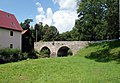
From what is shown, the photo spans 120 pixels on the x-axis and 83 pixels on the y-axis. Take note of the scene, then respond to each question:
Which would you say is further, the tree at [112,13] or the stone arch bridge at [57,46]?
the stone arch bridge at [57,46]

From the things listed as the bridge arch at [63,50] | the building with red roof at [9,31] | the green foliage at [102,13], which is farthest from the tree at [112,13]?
the bridge arch at [63,50]

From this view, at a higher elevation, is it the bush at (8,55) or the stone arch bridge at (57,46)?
the stone arch bridge at (57,46)

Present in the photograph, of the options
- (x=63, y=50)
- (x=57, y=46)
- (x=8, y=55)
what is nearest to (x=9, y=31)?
(x=8, y=55)

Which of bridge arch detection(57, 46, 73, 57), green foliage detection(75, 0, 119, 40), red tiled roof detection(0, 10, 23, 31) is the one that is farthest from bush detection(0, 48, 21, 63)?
bridge arch detection(57, 46, 73, 57)

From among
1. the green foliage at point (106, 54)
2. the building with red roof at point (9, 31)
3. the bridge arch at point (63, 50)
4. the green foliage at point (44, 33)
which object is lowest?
the green foliage at point (106, 54)

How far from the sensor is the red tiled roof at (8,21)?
31008 millimetres

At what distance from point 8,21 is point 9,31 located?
215 centimetres

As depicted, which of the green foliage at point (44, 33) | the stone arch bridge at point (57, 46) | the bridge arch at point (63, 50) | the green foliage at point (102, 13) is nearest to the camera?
the green foliage at point (102, 13)

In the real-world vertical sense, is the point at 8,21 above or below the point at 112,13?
above

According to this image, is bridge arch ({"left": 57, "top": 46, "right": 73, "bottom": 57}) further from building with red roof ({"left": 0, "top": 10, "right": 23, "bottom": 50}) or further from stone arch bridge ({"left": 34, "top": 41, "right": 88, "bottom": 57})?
building with red roof ({"left": 0, "top": 10, "right": 23, "bottom": 50})

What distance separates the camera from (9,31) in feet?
104

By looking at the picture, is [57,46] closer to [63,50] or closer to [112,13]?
[63,50]

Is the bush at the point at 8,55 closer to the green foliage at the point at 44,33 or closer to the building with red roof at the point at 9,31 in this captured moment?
the building with red roof at the point at 9,31

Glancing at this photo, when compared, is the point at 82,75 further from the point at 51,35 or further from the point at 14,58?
the point at 51,35
